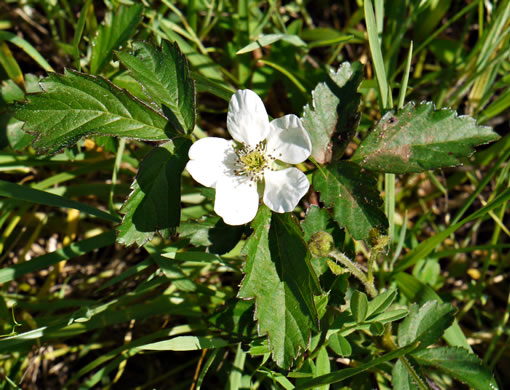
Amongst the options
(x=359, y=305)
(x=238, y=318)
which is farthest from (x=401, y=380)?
(x=238, y=318)

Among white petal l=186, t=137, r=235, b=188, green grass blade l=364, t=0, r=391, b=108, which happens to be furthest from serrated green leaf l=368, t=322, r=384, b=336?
green grass blade l=364, t=0, r=391, b=108

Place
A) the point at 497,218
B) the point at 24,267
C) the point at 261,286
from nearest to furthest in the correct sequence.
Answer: the point at 261,286
the point at 24,267
the point at 497,218

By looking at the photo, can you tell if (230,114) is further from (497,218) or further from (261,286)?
(497,218)

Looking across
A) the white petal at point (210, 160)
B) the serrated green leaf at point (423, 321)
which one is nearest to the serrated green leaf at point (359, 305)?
the serrated green leaf at point (423, 321)

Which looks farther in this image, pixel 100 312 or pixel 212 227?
pixel 100 312

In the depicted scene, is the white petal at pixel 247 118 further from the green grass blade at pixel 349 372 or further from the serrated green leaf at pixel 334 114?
the green grass blade at pixel 349 372

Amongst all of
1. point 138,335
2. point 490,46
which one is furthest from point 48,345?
point 490,46

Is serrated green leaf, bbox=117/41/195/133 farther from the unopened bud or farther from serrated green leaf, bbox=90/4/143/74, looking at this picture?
the unopened bud
